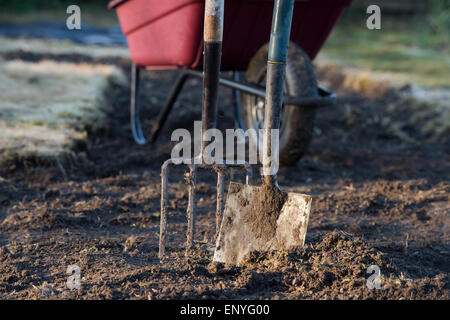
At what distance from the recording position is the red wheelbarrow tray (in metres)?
3.21

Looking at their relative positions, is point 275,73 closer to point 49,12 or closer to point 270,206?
point 270,206

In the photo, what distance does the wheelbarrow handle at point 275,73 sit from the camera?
81.4 inches

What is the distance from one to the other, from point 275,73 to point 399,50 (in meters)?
7.59

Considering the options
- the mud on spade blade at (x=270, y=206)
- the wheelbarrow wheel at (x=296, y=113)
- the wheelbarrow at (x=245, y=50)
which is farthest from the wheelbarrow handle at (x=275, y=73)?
the wheelbarrow wheel at (x=296, y=113)

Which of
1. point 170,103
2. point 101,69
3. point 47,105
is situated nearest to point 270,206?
point 170,103

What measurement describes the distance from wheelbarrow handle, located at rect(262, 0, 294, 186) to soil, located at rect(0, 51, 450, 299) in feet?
1.13

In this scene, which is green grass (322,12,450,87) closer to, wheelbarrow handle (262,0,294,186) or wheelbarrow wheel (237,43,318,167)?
wheelbarrow wheel (237,43,318,167)

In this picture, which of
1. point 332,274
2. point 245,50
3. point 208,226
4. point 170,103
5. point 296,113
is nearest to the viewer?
point 332,274

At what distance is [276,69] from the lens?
209cm

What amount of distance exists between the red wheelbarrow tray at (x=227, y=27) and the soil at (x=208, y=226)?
28.1 inches

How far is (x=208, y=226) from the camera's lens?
258 cm

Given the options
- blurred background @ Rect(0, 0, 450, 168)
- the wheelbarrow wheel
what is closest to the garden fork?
the wheelbarrow wheel

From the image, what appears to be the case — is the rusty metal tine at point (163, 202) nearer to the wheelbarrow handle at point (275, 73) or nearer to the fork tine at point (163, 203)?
the fork tine at point (163, 203)
